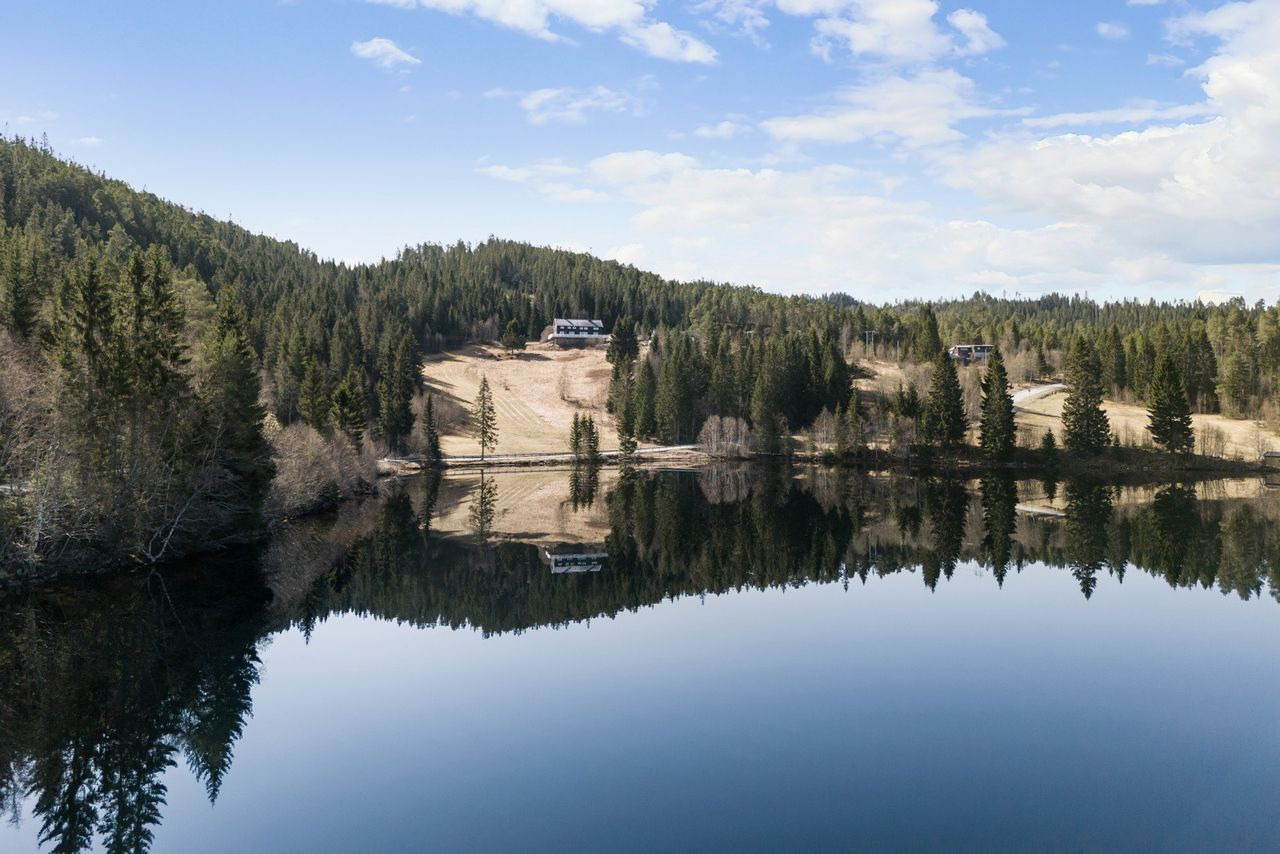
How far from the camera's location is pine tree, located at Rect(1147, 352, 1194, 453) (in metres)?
94.8

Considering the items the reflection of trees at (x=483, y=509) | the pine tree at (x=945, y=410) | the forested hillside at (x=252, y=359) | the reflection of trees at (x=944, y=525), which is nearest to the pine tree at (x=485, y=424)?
the forested hillside at (x=252, y=359)

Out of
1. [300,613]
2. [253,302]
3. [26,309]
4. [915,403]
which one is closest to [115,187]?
[253,302]

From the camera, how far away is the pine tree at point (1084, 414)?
317 ft

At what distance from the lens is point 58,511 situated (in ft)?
125

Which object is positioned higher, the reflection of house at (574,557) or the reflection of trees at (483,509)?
the reflection of house at (574,557)

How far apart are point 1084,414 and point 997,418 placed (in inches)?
370

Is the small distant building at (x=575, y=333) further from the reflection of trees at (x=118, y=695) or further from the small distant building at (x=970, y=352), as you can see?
the reflection of trees at (x=118, y=695)

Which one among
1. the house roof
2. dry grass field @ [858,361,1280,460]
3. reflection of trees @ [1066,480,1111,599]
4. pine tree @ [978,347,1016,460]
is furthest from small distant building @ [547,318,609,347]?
reflection of trees @ [1066,480,1111,599]

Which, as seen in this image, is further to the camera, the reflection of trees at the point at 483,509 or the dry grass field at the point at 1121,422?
the dry grass field at the point at 1121,422

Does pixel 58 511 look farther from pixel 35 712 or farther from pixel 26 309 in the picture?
pixel 26 309

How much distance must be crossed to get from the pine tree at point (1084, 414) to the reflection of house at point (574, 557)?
217 feet

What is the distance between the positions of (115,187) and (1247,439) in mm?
213740

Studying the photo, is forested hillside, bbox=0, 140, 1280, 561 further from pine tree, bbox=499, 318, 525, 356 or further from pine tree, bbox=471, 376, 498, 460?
pine tree, bbox=471, 376, 498, 460

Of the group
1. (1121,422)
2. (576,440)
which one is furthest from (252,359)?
(1121,422)
